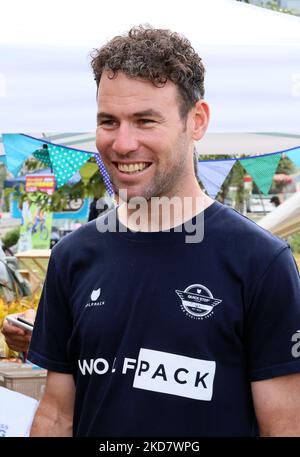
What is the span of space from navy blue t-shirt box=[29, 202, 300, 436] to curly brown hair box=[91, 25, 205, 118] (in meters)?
0.26

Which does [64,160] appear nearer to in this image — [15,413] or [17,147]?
[17,147]

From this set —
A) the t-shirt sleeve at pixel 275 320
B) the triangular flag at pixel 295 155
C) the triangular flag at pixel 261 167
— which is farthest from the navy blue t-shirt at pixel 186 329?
the triangular flag at pixel 261 167

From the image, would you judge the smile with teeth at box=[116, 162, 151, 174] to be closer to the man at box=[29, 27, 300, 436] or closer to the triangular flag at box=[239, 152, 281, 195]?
the man at box=[29, 27, 300, 436]

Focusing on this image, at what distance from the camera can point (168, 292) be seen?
4.94 ft

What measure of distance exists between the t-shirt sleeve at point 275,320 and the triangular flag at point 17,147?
2.34 m

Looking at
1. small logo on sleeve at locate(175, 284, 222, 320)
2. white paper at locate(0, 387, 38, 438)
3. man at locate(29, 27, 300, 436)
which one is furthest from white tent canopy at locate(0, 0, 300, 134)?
small logo on sleeve at locate(175, 284, 222, 320)

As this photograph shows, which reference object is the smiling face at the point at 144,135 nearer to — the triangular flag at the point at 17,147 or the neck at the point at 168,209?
the neck at the point at 168,209

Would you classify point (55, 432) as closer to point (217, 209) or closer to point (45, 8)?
point (217, 209)

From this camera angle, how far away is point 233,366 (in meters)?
1.47

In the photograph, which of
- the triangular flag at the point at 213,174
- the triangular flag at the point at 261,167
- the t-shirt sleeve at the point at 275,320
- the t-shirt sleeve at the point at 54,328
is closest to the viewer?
the t-shirt sleeve at the point at 275,320

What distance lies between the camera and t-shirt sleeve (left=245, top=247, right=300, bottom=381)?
144 centimetres

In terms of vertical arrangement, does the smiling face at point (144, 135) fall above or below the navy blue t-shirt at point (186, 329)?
above

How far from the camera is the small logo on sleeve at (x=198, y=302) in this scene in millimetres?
1466

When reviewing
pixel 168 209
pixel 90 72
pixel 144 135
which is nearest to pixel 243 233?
pixel 168 209
